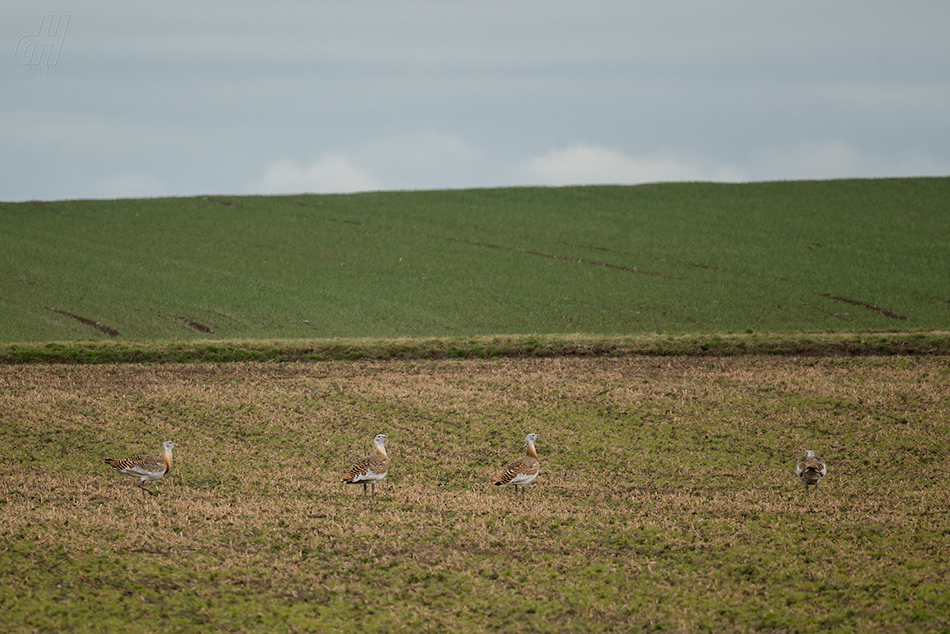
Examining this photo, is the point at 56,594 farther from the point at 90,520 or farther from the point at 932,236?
the point at 932,236

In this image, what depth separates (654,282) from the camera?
43969 mm

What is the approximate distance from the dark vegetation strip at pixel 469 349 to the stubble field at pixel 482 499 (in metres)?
1.15

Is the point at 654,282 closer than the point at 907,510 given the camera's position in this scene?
No

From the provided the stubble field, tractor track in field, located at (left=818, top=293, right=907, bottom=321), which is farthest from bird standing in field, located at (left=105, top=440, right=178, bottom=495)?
tractor track in field, located at (left=818, top=293, right=907, bottom=321)

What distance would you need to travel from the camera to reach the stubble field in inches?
456

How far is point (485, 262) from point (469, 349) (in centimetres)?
1803

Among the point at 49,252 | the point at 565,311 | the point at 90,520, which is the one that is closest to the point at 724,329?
the point at 565,311

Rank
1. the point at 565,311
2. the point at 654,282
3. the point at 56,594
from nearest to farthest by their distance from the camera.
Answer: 1. the point at 56,594
2. the point at 565,311
3. the point at 654,282

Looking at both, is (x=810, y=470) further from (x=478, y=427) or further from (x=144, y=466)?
(x=144, y=466)

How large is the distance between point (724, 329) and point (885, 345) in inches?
303

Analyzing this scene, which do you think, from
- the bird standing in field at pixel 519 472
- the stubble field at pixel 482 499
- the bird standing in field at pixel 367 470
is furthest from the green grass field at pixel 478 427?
the bird standing in field at pixel 367 470

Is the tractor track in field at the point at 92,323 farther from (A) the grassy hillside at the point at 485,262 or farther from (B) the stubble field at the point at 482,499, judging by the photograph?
(B) the stubble field at the point at 482,499

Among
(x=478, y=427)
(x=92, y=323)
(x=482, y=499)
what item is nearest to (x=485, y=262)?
(x=92, y=323)

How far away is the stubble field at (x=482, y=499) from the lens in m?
11.6
